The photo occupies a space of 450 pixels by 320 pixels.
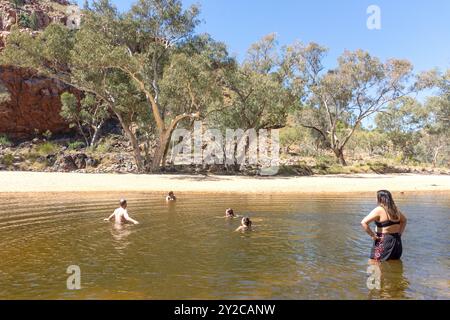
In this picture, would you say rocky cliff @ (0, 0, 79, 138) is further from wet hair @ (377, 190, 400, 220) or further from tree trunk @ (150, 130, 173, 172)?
wet hair @ (377, 190, 400, 220)

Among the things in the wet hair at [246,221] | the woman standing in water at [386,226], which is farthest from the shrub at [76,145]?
the woman standing in water at [386,226]

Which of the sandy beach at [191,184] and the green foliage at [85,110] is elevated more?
the green foliage at [85,110]

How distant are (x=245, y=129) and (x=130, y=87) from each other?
39.4 feet

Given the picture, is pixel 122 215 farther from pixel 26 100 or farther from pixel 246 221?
pixel 26 100

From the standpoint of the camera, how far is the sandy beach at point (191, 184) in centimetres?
2742

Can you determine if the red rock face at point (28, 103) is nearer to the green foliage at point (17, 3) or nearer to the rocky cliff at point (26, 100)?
the rocky cliff at point (26, 100)

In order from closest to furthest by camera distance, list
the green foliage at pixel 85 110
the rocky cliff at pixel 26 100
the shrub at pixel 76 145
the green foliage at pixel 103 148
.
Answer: the green foliage at pixel 103 148 → the green foliage at pixel 85 110 → the shrub at pixel 76 145 → the rocky cliff at pixel 26 100

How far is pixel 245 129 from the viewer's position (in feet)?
137

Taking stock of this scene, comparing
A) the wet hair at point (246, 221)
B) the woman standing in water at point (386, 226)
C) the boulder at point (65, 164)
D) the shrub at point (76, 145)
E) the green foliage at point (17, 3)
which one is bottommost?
the wet hair at point (246, 221)

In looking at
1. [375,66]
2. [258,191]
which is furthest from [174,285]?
[375,66]

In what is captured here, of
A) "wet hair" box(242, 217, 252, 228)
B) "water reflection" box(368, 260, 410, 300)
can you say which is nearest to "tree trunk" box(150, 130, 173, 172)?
"wet hair" box(242, 217, 252, 228)

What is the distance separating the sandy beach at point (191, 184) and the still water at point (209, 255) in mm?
8833

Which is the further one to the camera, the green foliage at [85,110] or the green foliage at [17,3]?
the green foliage at [17,3]

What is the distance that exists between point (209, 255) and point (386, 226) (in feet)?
13.6
